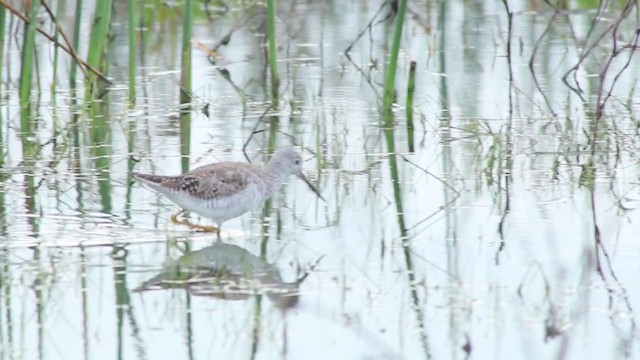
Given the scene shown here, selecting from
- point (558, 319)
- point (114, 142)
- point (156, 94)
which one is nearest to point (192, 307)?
point (558, 319)

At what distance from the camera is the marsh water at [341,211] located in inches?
233

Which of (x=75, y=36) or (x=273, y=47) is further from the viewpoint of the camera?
(x=75, y=36)

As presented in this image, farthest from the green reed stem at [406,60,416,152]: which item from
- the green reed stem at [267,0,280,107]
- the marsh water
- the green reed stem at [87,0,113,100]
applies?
the green reed stem at [87,0,113,100]

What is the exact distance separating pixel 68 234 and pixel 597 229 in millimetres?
2620

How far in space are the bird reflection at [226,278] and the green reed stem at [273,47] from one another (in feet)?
11.3

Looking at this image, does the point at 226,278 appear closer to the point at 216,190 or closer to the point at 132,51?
the point at 216,190

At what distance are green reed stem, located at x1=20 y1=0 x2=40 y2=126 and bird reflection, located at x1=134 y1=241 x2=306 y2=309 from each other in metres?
3.01

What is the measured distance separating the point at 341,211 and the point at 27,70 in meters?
2.89

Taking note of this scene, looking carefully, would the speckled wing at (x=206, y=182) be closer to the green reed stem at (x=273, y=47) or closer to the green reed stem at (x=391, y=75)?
the green reed stem at (x=391, y=75)

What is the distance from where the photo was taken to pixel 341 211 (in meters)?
7.93

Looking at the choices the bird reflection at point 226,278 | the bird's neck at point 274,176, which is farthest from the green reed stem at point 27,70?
the bird reflection at point 226,278

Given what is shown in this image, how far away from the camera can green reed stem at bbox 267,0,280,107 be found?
33.7 feet

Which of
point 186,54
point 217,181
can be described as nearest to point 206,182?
point 217,181

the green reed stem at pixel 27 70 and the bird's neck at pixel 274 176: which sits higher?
the green reed stem at pixel 27 70
